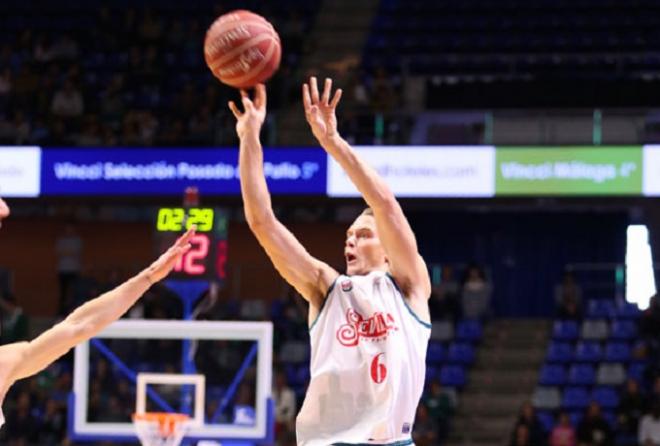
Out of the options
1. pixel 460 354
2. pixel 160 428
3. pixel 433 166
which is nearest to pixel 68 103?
pixel 433 166

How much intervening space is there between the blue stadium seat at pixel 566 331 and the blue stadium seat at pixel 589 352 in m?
0.39

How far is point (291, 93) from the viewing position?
22.0m

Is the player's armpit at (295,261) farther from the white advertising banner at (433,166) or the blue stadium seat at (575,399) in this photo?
the blue stadium seat at (575,399)

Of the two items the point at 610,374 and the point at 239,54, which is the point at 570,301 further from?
the point at 239,54

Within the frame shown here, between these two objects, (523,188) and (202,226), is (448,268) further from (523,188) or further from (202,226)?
(202,226)

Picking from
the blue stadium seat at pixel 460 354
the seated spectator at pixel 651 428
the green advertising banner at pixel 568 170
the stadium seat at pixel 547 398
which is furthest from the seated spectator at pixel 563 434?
the green advertising banner at pixel 568 170

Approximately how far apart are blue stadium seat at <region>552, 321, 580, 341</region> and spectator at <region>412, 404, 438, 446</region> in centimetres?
309

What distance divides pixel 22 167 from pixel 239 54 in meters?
14.7

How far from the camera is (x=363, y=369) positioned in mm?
5160

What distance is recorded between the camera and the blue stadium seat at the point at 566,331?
1997cm

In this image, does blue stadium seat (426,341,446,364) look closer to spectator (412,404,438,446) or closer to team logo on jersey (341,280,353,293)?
spectator (412,404,438,446)

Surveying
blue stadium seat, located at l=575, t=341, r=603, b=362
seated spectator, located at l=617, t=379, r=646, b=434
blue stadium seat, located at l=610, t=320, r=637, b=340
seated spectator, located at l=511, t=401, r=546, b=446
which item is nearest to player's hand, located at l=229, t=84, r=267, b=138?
seated spectator, located at l=511, t=401, r=546, b=446

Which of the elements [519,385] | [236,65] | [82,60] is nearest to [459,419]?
[519,385]

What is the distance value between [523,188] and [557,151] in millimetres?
717
